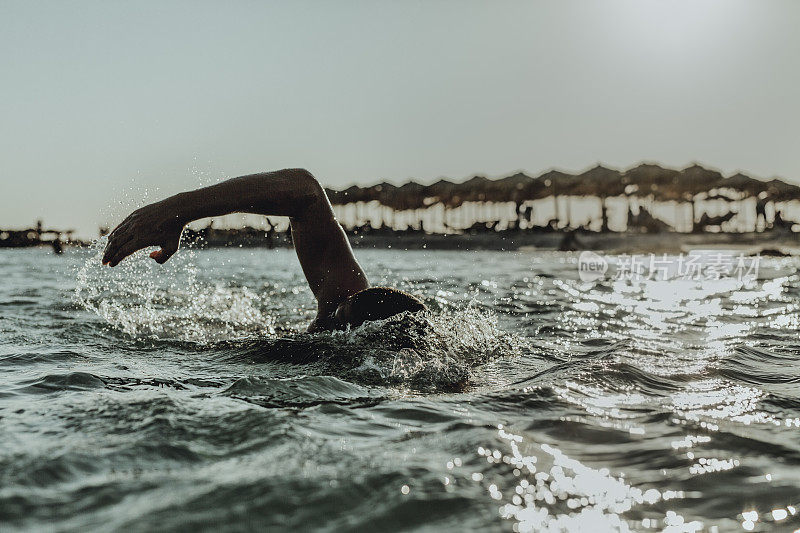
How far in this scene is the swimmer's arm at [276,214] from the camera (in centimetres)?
246

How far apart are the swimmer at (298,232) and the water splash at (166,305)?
75 centimetres

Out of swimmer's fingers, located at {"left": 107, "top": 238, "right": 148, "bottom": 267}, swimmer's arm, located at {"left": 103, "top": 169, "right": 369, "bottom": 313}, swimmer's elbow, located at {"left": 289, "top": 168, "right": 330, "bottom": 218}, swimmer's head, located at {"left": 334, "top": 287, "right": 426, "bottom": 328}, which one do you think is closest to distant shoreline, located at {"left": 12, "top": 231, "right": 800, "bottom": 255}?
swimmer's arm, located at {"left": 103, "top": 169, "right": 369, "bottom": 313}

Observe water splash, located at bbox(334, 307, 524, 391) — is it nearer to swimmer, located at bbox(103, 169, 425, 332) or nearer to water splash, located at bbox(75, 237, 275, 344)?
swimmer, located at bbox(103, 169, 425, 332)

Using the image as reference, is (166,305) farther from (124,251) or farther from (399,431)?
(399,431)

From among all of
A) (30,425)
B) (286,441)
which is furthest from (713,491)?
(30,425)

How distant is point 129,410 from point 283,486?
0.85 meters

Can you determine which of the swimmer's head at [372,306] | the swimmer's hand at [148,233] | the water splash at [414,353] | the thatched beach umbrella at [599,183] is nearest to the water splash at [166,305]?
the swimmer's hand at [148,233]

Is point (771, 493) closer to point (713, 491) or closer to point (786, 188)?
point (713, 491)

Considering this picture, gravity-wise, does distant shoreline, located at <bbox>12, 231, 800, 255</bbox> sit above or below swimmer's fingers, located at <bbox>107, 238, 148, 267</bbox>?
below

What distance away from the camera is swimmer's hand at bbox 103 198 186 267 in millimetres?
2396

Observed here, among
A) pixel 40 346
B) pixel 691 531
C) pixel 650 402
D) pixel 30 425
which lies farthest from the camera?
pixel 40 346

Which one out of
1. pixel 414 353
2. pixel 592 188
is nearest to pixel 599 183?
pixel 592 188

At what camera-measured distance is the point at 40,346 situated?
3670mm

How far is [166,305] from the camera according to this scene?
21.0 ft
